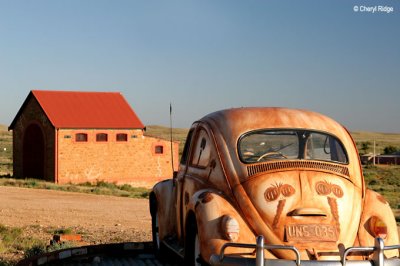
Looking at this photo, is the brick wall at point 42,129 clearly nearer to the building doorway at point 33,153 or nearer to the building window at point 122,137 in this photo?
the building doorway at point 33,153

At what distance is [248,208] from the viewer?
586 centimetres

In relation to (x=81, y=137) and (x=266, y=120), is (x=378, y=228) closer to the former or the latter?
(x=266, y=120)

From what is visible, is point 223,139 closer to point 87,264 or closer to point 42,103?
point 87,264

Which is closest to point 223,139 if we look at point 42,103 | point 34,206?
point 34,206

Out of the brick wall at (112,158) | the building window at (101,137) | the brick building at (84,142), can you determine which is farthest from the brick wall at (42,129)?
the building window at (101,137)

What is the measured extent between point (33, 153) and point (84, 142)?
4825 millimetres

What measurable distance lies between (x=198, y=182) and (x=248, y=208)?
1.10 m

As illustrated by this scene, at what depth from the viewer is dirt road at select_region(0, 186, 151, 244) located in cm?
1625

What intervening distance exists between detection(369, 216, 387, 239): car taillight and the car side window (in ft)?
5.73

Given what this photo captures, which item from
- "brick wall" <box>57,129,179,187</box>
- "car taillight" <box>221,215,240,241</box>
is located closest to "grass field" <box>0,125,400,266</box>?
"brick wall" <box>57,129,179,187</box>

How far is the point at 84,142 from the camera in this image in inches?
1399

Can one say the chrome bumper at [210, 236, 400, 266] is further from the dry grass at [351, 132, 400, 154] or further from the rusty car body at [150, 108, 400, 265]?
the dry grass at [351, 132, 400, 154]

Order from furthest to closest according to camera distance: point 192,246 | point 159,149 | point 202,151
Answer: point 159,149 < point 202,151 < point 192,246

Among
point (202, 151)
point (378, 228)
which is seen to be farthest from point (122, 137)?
point (378, 228)
